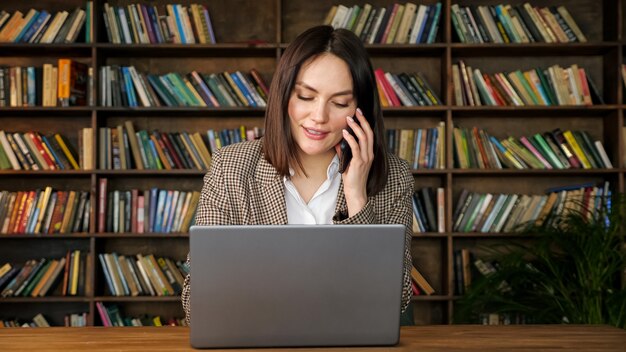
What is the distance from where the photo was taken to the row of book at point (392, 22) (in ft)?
12.7

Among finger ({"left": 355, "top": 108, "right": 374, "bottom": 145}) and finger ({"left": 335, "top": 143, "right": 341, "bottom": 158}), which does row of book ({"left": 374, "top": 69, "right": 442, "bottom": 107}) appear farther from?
finger ({"left": 355, "top": 108, "right": 374, "bottom": 145})

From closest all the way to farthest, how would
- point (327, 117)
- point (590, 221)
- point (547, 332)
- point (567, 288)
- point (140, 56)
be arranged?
point (547, 332), point (327, 117), point (567, 288), point (590, 221), point (140, 56)

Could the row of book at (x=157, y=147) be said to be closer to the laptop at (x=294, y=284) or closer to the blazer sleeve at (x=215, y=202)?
the blazer sleeve at (x=215, y=202)

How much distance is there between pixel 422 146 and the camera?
3.89 meters

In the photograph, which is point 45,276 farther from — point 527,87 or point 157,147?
point 527,87

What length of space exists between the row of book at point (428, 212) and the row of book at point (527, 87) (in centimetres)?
49

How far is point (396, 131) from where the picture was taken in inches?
155

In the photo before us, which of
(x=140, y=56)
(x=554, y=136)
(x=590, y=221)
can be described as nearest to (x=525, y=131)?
(x=554, y=136)

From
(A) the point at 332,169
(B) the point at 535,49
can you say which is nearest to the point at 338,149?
(A) the point at 332,169

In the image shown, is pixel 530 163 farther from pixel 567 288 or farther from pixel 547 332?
pixel 547 332

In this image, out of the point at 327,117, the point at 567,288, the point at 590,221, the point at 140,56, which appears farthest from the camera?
the point at 140,56

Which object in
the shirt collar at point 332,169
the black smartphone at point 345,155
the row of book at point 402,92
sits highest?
the row of book at point 402,92

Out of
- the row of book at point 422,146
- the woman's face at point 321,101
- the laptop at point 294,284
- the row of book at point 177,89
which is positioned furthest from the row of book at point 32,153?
the laptop at point 294,284

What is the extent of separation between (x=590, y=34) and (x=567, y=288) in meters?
1.46
